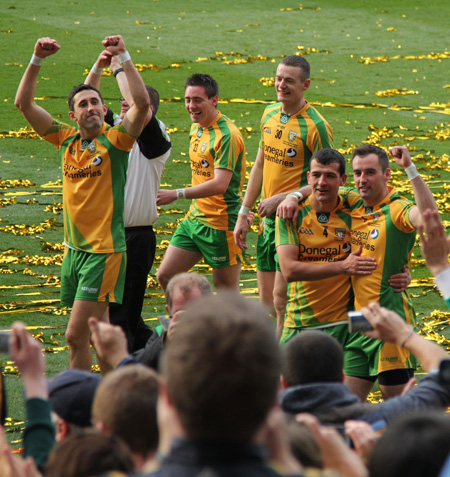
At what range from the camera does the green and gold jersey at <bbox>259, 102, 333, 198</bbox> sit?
6617 millimetres

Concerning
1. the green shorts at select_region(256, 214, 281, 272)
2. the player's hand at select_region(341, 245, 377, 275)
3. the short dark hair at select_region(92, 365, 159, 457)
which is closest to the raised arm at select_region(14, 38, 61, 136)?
the green shorts at select_region(256, 214, 281, 272)

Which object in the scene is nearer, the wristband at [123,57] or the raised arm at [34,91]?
the wristband at [123,57]

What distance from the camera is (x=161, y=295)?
8.07m

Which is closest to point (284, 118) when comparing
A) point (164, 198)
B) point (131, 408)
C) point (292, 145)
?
point (292, 145)

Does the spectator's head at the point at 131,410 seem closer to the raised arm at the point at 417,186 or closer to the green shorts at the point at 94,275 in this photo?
the raised arm at the point at 417,186

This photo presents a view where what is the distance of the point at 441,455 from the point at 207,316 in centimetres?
62

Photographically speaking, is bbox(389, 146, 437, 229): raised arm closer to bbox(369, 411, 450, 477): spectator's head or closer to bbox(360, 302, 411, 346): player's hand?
bbox(360, 302, 411, 346): player's hand

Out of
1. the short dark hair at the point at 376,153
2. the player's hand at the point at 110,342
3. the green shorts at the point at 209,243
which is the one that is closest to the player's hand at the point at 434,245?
the player's hand at the point at 110,342

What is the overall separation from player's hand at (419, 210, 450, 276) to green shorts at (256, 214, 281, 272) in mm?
3401

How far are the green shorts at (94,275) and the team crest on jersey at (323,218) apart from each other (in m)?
1.31

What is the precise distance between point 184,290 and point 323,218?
1328 millimetres

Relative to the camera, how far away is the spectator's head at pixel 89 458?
2.04m

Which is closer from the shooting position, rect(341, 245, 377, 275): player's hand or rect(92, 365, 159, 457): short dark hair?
rect(92, 365, 159, 457): short dark hair

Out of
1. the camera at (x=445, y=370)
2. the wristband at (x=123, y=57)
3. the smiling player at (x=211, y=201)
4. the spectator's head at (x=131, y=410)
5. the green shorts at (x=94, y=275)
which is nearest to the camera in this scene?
the spectator's head at (x=131, y=410)
